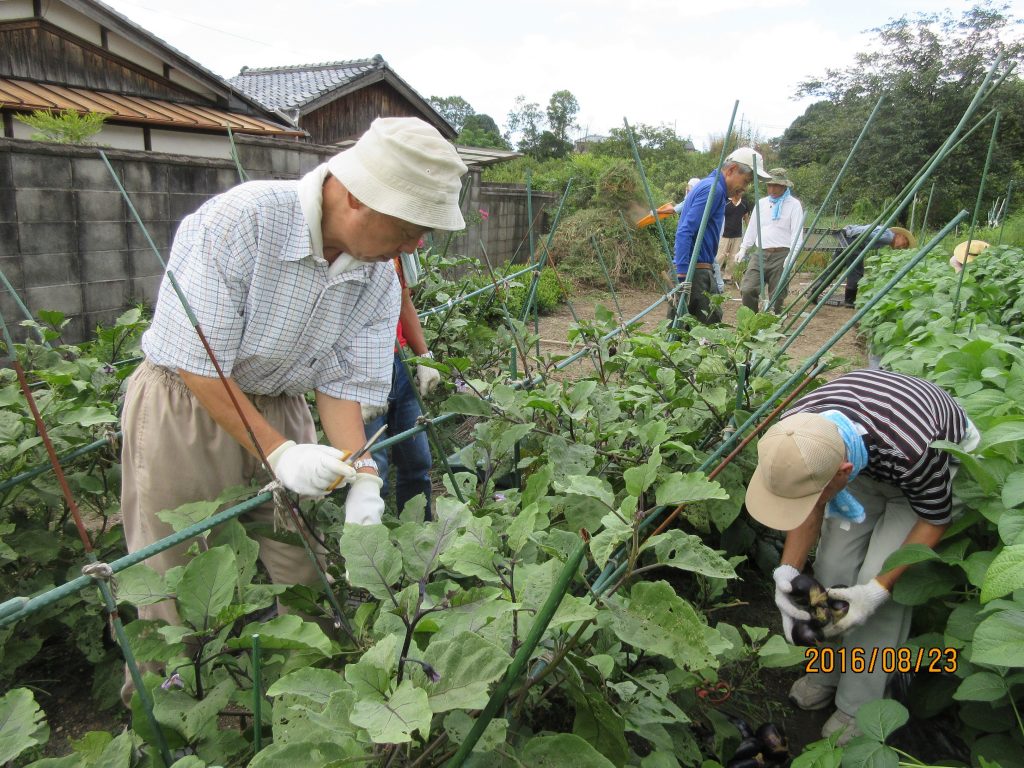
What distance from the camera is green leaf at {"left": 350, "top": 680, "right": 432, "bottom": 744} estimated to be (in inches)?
25.8

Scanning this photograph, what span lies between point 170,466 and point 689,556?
1.17m

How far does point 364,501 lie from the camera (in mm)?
1440

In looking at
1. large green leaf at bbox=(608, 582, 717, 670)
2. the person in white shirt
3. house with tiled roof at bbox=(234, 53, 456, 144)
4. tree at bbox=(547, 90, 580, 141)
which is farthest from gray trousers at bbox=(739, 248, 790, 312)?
tree at bbox=(547, 90, 580, 141)

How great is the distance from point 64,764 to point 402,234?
1.02m

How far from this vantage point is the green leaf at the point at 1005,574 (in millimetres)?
1132

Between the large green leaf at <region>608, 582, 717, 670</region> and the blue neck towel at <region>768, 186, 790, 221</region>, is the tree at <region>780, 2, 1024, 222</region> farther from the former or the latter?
the large green leaf at <region>608, 582, 717, 670</region>

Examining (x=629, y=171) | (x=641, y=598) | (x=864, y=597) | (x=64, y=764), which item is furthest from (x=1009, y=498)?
(x=629, y=171)

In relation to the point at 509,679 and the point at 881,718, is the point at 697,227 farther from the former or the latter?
the point at 509,679

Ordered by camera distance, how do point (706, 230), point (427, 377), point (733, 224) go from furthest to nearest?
point (733, 224), point (706, 230), point (427, 377)

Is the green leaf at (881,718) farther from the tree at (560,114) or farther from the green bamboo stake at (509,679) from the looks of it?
the tree at (560,114)

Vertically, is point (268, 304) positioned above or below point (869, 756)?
above

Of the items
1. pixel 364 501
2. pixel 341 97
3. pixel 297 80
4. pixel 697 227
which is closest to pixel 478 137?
pixel 297 80
